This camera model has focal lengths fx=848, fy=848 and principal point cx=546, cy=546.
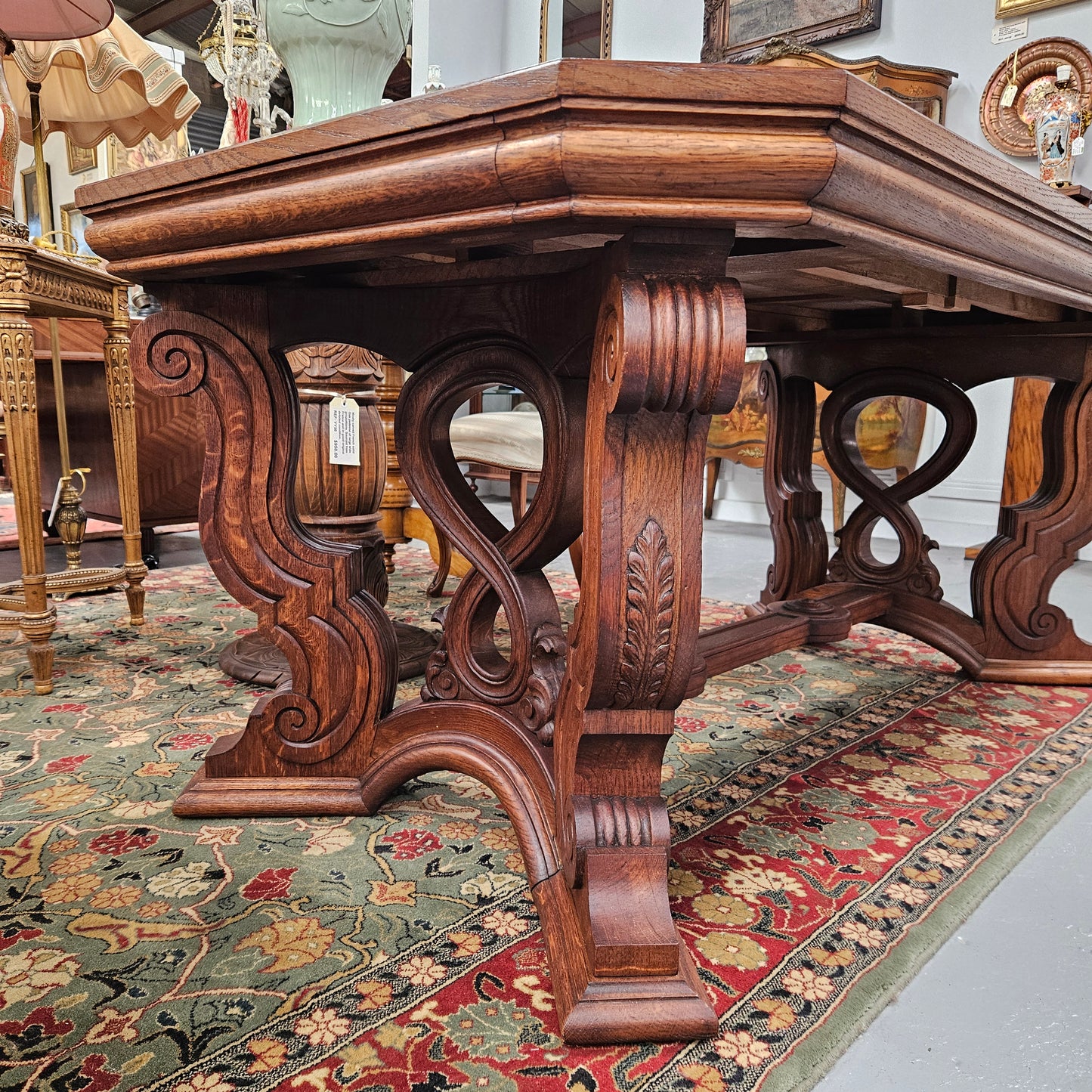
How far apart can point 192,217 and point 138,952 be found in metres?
0.73

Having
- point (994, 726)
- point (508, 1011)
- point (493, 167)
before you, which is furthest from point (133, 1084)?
point (994, 726)

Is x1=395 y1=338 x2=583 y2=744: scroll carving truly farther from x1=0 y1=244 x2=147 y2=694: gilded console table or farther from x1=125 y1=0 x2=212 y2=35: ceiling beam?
x1=125 y1=0 x2=212 y2=35: ceiling beam

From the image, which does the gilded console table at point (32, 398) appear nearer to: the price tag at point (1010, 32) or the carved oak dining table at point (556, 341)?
the carved oak dining table at point (556, 341)

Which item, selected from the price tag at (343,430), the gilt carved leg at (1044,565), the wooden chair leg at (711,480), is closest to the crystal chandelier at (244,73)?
the price tag at (343,430)

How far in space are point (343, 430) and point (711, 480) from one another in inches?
125

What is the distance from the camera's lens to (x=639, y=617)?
0.75 meters

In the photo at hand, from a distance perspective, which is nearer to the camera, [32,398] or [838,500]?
[32,398]

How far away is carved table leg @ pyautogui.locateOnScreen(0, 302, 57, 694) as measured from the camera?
1.61 m

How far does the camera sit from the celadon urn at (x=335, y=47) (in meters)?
1.02

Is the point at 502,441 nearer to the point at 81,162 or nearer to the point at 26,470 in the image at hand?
the point at 26,470

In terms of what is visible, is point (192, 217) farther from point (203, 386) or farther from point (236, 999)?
point (236, 999)

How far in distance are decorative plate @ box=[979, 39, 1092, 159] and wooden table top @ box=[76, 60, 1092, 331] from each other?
3214mm

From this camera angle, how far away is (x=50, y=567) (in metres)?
3.11

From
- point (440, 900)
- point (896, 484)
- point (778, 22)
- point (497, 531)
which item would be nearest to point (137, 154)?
point (778, 22)
